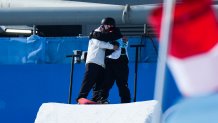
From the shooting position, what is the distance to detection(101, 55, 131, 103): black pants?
974cm

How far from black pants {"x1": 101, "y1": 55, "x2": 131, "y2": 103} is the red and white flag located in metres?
Result: 6.10

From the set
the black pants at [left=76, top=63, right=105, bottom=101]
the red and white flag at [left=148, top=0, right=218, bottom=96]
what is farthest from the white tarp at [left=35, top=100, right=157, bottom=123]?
the red and white flag at [left=148, top=0, right=218, bottom=96]

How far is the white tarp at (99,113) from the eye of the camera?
22.4 ft

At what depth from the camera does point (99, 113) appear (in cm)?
711

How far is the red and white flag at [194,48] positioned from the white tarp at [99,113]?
3025 mm

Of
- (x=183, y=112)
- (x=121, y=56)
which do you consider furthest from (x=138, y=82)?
(x=183, y=112)

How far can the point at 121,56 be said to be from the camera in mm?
9820

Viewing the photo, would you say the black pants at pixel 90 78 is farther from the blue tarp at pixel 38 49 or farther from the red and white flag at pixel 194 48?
the red and white flag at pixel 194 48

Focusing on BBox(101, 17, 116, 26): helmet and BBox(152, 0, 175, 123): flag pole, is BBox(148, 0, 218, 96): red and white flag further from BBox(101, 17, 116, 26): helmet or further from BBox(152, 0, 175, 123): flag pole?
BBox(101, 17, 116, 26): helmet

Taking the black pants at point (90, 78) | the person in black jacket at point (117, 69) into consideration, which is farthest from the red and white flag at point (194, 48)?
the black pants at point (90, 78)

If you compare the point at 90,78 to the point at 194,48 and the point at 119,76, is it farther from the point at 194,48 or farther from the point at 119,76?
the point at 194,48

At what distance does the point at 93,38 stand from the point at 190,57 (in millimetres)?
6054

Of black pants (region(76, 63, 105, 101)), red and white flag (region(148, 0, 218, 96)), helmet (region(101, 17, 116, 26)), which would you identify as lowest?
black pants (region(76, 63, 105, 101))

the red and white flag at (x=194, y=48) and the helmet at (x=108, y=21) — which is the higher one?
the red and white flag at (x=194, y=48)
